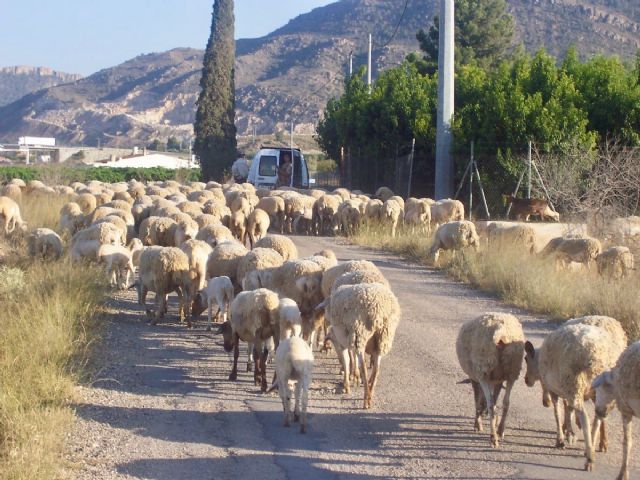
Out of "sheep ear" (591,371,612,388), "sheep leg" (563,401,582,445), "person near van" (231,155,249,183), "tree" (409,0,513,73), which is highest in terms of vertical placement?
"tree" (409,0,513,73)

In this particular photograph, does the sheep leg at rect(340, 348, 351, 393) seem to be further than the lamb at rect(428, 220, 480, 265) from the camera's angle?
No

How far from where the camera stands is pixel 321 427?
8.58 meters

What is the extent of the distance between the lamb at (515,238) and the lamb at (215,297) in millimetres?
7357

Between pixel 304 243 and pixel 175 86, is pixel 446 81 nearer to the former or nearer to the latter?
pixel 304 243

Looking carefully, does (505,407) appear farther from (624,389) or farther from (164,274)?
(164,274)

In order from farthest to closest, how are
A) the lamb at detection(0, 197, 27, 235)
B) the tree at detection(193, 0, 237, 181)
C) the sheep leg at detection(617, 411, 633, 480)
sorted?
the tree at detection(193, 0, 237, 181) < the lamb at detection(0, 197, 27, 235) < the sheep leg at detection(617, 411, 633, 480)

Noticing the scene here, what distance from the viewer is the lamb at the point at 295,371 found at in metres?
8.41

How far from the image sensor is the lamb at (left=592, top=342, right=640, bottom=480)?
673cm

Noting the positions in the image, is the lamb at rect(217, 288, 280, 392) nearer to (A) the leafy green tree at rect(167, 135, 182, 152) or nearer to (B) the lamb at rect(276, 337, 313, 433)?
(B) the lamb at rect(276, 337, 313, 433)

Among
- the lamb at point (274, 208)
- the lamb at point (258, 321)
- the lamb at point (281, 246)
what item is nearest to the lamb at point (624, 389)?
the lamb at point (258, 321)

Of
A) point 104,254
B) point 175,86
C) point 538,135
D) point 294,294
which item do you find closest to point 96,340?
point 294,294

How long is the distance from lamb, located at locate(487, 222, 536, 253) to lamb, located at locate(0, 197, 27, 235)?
10.8 m

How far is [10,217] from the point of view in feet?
72.6

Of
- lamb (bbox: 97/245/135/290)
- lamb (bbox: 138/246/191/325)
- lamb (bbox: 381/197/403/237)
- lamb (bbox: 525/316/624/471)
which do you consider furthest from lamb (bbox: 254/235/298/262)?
lamb (bbox: 381/197/403/237)
